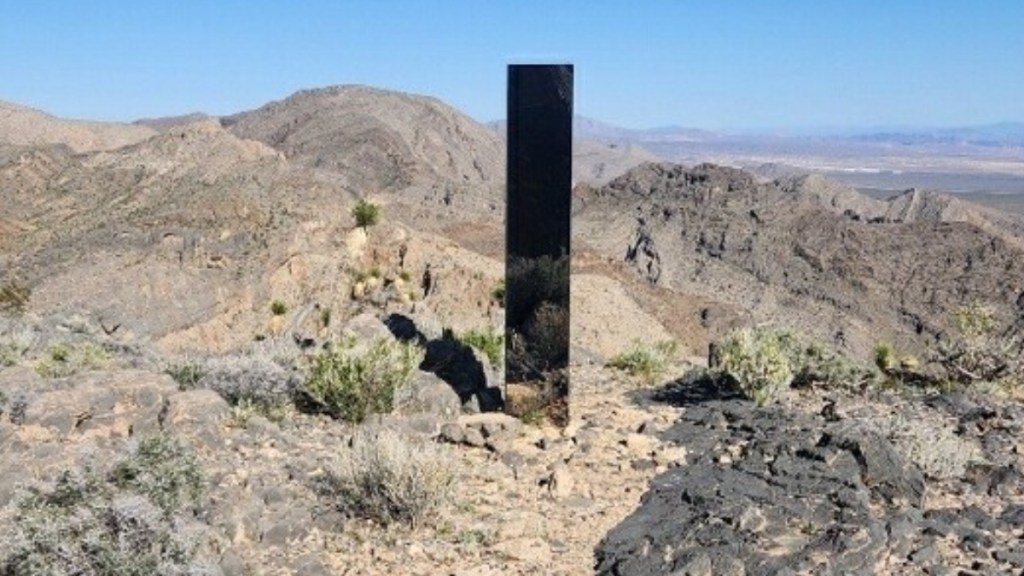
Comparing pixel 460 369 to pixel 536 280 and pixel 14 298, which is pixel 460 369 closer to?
pixel 536 280

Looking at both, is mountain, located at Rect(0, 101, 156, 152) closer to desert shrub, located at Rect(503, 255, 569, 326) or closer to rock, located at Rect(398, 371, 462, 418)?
rock, located at Rect(398, 371, 462, 418)

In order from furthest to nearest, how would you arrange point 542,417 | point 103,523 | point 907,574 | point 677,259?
1. point 677,259
2. point 542,417
3. point 907,574
4. point 103,523

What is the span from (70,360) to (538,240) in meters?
4.43

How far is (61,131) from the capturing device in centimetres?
7525

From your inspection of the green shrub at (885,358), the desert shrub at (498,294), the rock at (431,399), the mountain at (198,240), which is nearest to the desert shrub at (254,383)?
the rock at (431,399)

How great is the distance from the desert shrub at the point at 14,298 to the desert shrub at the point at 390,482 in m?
12.4

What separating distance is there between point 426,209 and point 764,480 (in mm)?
36304

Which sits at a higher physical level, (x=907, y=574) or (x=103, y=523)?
(x=103, y=523)

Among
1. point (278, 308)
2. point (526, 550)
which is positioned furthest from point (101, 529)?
point (278, 308)

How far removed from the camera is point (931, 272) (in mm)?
48938

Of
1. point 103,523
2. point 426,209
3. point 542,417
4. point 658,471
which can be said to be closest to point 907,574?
point 658,471

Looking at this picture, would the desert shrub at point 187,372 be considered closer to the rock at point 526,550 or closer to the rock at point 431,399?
the rock at point 431,399

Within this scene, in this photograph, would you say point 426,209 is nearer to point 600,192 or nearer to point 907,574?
point 600,192

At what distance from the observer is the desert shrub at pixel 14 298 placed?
17.9 meters
